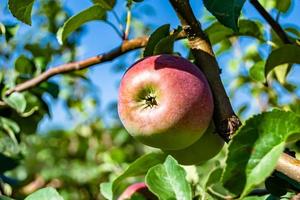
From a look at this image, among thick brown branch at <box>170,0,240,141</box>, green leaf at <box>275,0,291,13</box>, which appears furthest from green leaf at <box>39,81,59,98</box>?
thick brown branch at <box>170,0,240,141</box>

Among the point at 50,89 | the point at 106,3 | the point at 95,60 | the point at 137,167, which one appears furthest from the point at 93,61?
the point at 50,89

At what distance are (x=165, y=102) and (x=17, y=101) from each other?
63 cm

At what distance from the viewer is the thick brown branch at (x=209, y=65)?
0.70 m

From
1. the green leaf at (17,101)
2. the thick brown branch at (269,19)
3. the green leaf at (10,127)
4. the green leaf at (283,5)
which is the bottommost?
the green leaf at (10,127)

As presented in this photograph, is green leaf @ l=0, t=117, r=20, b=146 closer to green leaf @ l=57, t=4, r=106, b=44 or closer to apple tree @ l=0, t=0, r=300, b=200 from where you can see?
apple tree @ l=0, t=0, r=300, b=200

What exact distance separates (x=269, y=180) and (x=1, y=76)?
2.88 ft

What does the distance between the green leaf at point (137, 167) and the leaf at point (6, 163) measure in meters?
0.35

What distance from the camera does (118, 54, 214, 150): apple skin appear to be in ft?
2.36

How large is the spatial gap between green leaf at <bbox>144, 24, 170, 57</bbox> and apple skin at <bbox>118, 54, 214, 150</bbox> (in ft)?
0.29

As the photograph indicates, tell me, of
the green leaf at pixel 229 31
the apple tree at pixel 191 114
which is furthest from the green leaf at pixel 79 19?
the green leaf at pixel 229 31

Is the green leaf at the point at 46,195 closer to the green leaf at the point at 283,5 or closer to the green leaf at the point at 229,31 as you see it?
the green leaf at the point at 229,31

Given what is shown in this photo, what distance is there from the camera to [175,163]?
0.77 meters

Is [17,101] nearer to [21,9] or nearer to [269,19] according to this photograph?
[21,9]

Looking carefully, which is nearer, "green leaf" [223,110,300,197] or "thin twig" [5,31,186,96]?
"green leaf" [223,110,300,197]
